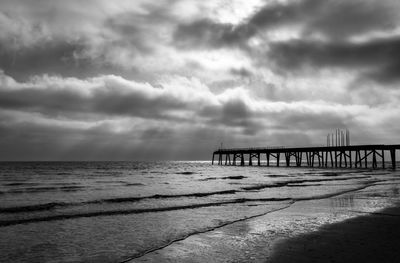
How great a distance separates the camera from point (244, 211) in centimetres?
1138

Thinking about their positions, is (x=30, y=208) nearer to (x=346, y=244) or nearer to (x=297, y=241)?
(x=297, y=241)

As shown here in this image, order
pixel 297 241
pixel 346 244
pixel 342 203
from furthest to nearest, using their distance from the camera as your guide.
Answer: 1. pixel 342 203
2. pixel 297 241
3. pixel 346 244

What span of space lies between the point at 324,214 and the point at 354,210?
1.45 meters

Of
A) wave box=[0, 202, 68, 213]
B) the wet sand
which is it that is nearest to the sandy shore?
the wet sand

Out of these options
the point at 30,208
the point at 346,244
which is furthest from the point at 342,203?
the point at 30,208

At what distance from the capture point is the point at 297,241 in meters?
6.55

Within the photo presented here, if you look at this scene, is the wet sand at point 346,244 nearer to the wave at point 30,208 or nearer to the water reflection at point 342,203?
the water reflection at point 342,203

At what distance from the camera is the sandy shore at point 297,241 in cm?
540

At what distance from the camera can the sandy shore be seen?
5.40 meters

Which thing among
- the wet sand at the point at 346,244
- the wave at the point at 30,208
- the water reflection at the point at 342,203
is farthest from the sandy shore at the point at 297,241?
the wave at the point at 30,208

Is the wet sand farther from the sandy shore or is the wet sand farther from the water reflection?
the water reflection

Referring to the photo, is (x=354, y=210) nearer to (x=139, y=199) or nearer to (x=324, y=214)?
(x=324, y=214)

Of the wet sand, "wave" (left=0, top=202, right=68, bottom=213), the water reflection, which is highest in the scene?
the wet sand

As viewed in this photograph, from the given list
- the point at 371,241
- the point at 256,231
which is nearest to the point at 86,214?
the point at 256,231
